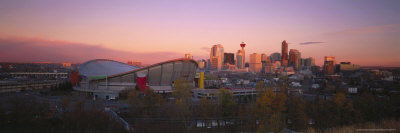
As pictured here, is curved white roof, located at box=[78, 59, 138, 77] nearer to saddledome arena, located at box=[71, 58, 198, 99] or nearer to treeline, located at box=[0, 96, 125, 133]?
saddledome arena, located at box=[71, 58, 198, 99]

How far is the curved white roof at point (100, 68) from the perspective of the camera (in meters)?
53.3

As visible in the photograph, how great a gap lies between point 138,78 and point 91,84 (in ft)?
38.8

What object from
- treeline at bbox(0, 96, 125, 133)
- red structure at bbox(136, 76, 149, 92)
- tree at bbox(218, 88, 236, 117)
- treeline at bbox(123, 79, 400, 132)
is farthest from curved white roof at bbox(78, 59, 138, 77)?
tree at bbox(218, 88, 236, 117)

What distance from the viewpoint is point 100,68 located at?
183ft

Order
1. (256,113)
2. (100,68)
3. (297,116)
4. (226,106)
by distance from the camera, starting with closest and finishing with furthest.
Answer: (256,113) → (297,116) → (226,106) → (100,68)

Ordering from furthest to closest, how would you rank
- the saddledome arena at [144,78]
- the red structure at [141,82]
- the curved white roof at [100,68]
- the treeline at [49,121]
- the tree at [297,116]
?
the curved white roof at [100,68] → the saddledome arena at [144,78] → the red structure at [141,82] → the tree at [297,116] → the treeline at [49,121]

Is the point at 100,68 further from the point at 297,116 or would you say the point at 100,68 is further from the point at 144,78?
the point at 297,116

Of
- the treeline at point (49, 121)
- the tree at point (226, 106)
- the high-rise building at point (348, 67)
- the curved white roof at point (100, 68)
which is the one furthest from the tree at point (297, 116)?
the high-rise building at point (348, 67)

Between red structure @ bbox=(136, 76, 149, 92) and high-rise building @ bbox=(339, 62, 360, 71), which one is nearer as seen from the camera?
red structure @ bbox=(136, 76, 149, 92)

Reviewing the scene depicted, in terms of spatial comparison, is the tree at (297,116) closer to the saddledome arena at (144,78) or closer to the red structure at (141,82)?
the saddledome arena at (144,78)

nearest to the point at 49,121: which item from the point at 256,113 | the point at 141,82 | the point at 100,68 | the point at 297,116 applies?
the point at 256,113

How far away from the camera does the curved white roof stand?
5331 centimetres

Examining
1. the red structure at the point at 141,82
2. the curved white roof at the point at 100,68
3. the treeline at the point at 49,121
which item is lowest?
the treeline at the point at 49,121

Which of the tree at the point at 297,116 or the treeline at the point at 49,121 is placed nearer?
the treeline at the point at 49,121
